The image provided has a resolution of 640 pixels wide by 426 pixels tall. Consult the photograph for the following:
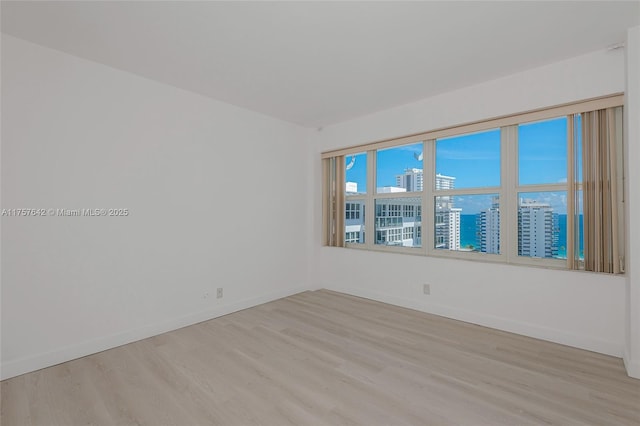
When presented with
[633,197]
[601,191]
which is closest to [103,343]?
[633,197]

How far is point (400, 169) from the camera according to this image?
14.6 ft

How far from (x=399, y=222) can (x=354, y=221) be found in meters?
0.80

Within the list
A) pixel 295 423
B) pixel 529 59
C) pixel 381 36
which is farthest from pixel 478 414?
pixel 529 59

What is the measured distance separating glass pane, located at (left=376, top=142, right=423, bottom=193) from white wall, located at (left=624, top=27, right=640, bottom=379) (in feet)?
6.80

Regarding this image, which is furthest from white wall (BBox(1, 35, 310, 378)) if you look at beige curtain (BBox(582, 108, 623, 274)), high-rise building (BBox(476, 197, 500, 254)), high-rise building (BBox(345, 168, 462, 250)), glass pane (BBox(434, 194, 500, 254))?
beige curtain (BBox(582, 108, 623, 274))

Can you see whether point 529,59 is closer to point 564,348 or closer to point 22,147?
point 564,348

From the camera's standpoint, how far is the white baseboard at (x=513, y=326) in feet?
9.06

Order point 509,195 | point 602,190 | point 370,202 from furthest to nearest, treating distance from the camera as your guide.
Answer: point 370,202 → point 509,195 → point 602,190

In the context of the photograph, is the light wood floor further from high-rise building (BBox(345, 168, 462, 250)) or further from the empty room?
high-rise building (BBox(345, 168, 462, 250))

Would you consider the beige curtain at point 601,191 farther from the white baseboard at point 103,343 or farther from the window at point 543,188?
the white baseboard at point 103,343

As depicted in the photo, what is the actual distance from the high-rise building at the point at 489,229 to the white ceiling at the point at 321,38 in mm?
1482

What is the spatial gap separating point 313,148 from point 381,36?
2796 millimetres

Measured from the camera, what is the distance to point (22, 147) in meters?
2.51

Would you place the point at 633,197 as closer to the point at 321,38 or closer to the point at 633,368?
the point at 633,368
